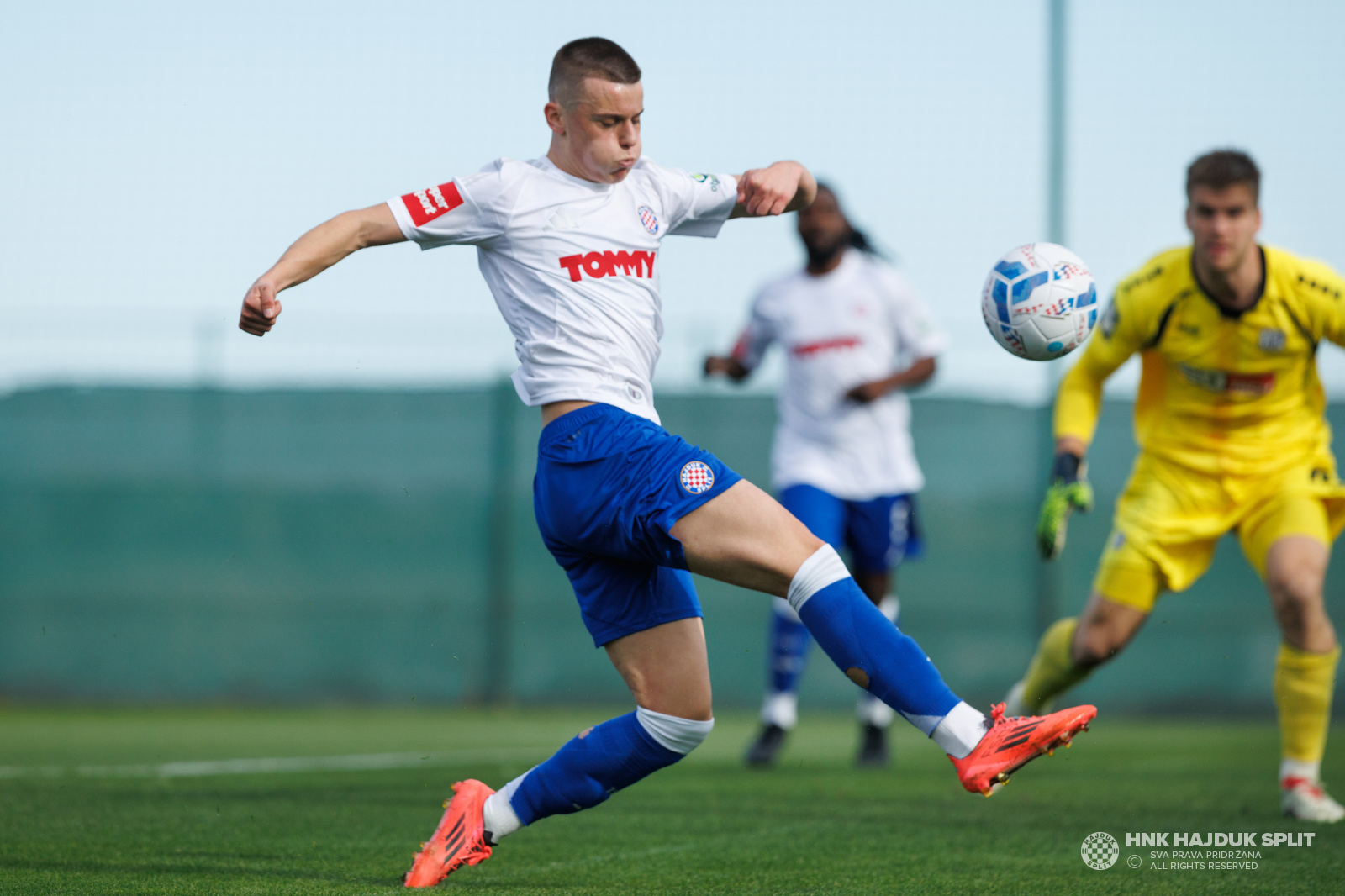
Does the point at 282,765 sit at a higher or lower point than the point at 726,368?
lower

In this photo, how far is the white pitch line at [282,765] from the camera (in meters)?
6.14

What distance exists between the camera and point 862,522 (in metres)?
7.15

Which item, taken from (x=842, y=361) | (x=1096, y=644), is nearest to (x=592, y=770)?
(x=1096, y=644)

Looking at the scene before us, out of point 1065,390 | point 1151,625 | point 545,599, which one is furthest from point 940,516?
point 1065,390

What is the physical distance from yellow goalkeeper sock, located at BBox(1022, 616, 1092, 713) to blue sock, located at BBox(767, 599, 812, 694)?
1.66 meters

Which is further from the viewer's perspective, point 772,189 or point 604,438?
point 772,189

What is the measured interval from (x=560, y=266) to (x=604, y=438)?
48 cm

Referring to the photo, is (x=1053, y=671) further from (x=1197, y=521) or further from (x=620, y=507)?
(x=620, y=507)

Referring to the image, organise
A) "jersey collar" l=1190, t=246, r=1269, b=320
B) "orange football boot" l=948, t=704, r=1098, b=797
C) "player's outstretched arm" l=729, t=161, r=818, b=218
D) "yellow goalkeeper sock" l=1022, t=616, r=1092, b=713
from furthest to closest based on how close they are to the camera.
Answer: "yellow goalkeeper sock" l=1022, t=616, r=1092, b=713
"jersey collar" l=1190, t=246, r=1269, b=320
"player's outstretched arm" l=729, t=161, r=818, b=218
"orange football boot" l=948, t=704, r=1098, b=797

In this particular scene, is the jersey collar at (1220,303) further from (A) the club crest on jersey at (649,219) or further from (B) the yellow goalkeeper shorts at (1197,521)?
(A) the club crest on jersey at (649,219)

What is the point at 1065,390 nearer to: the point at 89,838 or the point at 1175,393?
the point at 1175,393

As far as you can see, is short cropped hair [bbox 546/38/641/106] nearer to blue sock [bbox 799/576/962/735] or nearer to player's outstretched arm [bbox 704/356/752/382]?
blue sock [bbox 799/576/962/735]

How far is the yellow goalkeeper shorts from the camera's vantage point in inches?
201

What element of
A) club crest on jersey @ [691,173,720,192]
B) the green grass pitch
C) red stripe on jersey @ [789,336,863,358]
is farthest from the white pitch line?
club crest on jersey @ [691,173,720,192]
